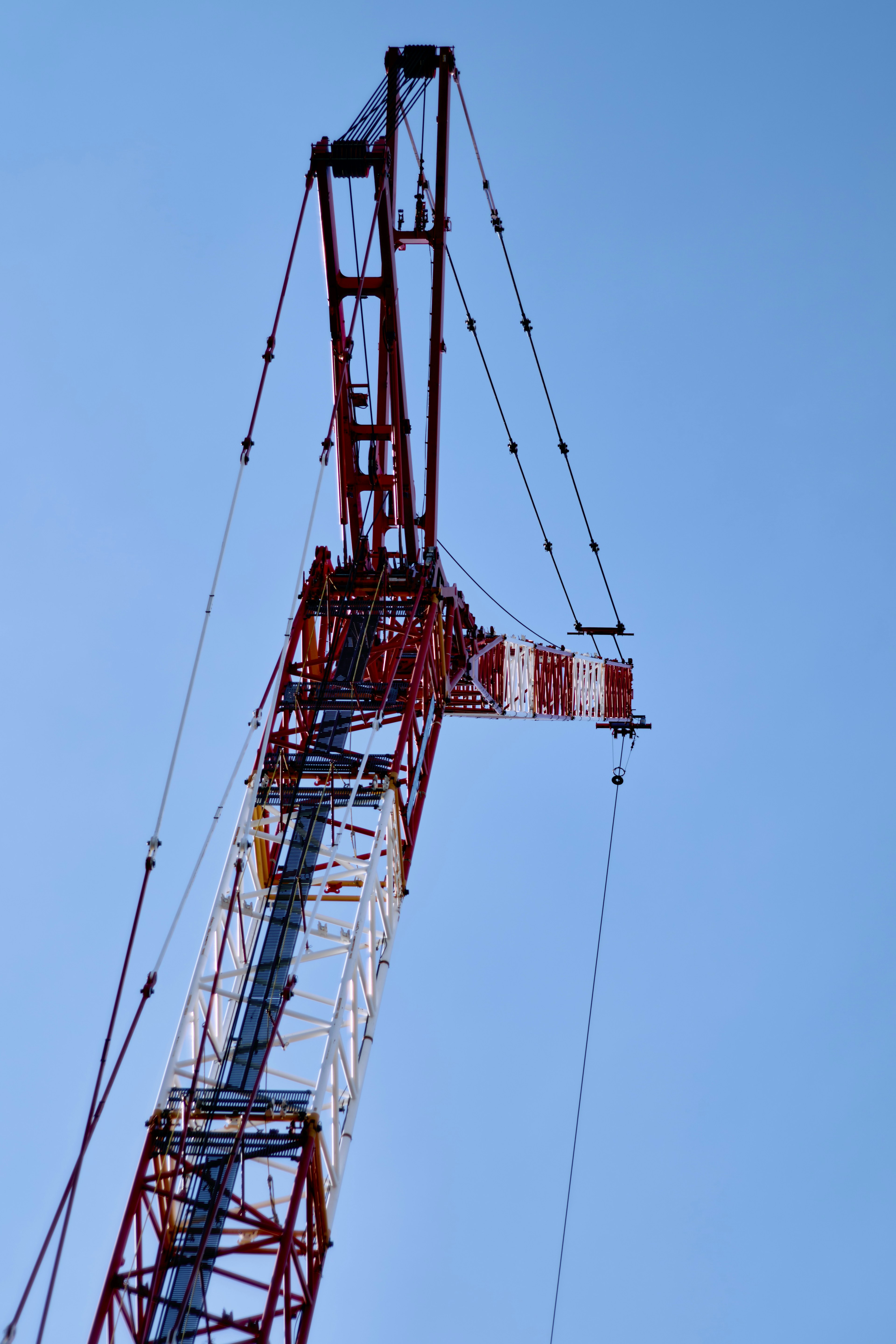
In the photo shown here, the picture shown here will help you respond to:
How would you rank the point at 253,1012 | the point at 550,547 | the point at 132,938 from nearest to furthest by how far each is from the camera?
the point at 132,938
the point at 253,1012
the point at 550,547

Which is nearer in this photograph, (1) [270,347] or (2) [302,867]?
(2) [302,867]

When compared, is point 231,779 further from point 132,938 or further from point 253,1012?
point 132,938

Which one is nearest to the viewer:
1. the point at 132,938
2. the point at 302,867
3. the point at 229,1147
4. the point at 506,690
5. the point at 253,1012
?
the point at 132,938

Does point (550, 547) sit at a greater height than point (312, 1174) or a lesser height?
greater

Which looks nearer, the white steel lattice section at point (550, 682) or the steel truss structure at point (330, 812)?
the steel truss structure at point (330, 812)

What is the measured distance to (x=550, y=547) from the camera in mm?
54094

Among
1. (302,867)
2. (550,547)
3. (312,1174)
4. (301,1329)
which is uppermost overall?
(550,547)

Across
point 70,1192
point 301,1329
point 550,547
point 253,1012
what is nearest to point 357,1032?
point 253,1012

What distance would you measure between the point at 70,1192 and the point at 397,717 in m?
14.6

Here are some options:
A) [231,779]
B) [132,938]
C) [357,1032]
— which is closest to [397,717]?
[231,779]

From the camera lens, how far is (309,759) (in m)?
33.5

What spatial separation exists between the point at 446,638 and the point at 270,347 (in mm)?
9042

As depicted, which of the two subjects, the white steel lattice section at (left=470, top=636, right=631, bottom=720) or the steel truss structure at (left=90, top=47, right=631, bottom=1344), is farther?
the white steel lattice section at (left=470, top=636, right=631, bottom=720)

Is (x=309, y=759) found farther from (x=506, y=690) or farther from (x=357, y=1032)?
(x=506, y=690)
